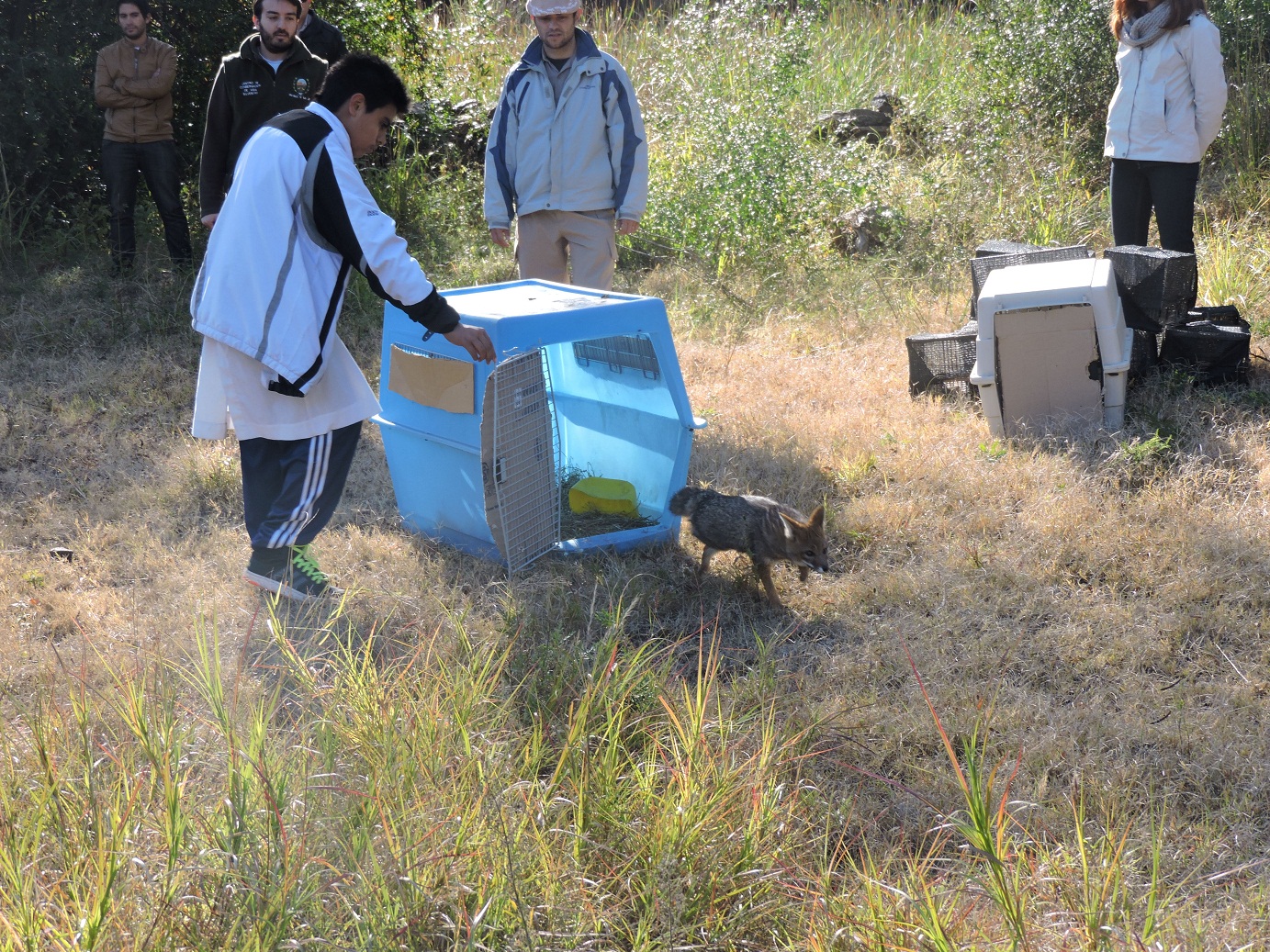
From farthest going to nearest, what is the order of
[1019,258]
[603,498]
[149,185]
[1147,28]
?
[149,185] → [1019,258] → [1147,28] → [603,498]

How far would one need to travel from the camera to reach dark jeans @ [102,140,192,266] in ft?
26.5

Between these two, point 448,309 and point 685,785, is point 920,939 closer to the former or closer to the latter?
point 685,785

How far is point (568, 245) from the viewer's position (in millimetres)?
5980

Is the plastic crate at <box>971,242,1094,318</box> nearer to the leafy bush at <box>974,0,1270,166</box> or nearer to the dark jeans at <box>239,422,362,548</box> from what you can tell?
the dark jeans at <box>239,422,362,548</box>

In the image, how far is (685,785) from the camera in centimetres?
250

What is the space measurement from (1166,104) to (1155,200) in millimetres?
518

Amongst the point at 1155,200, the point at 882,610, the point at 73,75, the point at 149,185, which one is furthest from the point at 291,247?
the point at 73,75

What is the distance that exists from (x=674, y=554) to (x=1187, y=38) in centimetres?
390

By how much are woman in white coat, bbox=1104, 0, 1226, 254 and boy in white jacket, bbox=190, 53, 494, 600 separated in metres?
4.08

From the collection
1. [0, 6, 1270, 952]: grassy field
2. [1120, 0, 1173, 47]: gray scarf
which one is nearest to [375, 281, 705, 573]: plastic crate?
[0, 6, 1270, 952]: grassy field

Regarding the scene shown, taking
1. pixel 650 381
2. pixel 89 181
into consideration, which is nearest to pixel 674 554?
pixel 650 381

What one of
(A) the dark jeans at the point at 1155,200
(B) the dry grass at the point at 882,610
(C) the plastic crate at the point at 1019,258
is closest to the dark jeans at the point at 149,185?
(B) the dry grass at the point at 882,610

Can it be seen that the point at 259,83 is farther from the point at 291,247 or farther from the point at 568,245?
the point at 291,247

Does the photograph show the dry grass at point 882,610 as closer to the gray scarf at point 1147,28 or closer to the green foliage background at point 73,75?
the gray scarf at point 1147,28
